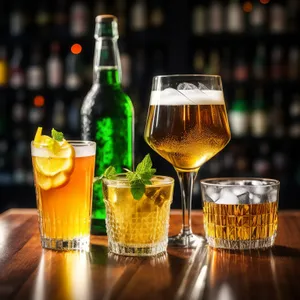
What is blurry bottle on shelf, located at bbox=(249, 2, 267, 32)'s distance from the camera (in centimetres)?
333

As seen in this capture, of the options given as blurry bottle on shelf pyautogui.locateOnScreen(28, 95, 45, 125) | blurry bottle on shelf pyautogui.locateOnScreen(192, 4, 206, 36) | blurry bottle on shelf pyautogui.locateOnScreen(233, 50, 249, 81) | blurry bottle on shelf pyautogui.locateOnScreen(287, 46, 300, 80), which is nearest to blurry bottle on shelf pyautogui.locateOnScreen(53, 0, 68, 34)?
blurry bottle on shelf pyautogui.locateOnScreen(28, 95, 45, 125)

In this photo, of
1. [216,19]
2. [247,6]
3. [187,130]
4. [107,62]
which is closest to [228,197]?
[187,130]

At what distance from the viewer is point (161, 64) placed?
3.48 m

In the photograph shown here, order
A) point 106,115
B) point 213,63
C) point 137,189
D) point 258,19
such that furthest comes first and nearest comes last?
point 213,63, point 258,19, point 106,115, point 137,189

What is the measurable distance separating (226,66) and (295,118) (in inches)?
17.8

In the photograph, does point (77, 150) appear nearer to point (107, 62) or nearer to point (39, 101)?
point (107, 62)

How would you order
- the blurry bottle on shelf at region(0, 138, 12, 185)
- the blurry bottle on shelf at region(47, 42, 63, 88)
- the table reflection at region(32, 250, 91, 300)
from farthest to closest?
the blurry bottle on shelf at region(0, 138, 12, 185) → the blurry bottle on shelf at region(47, 42, 63, 88) → the table reflection at region(32, 250, 91, 300)

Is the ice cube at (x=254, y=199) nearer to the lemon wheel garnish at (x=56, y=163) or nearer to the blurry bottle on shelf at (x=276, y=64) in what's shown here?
the lemon wheel garnish at (x=56, y=163)

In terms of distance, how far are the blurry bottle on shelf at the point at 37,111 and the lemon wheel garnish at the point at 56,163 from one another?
105 inches

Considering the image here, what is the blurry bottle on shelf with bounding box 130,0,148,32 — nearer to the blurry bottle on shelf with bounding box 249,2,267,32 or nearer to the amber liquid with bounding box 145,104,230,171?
the blurry bottle on shelf with bounding box 249,2,267,32

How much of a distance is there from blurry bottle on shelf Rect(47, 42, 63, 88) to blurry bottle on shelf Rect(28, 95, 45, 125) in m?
0.18

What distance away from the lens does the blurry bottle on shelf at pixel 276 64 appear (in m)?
3.36

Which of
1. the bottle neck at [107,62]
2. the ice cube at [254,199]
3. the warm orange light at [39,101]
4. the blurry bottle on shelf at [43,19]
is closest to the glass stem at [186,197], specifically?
the ice cube at [254,199]

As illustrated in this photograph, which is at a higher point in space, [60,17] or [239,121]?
[60,17]
